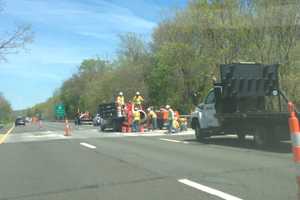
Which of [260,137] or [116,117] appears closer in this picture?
[260,137]

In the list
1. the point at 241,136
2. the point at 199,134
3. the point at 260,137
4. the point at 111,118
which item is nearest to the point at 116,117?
the point at 111,118

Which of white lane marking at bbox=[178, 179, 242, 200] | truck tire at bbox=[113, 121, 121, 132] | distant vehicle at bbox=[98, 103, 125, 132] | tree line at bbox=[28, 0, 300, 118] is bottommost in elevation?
white lane marking at bbox=[178, 179, 242, 200]

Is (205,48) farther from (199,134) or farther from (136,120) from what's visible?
(199,134)

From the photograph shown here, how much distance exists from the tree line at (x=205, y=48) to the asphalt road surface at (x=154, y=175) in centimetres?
2296

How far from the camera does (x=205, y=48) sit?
47188 millimetres

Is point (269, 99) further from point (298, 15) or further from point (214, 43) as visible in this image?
point (214, 43)

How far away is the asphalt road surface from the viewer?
8508 millimetres

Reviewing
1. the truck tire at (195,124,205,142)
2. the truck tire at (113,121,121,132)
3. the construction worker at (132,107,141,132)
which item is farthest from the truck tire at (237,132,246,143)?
the truck tire at (113,121,121,132)

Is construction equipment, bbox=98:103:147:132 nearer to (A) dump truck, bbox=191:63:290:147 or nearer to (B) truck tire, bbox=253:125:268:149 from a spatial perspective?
(A) dump truck, bbox=191:63:290:147

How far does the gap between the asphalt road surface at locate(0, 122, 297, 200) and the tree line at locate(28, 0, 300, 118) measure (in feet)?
75.3

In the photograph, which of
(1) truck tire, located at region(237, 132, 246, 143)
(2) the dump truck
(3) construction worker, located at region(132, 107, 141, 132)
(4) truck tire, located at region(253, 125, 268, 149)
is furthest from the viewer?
(3) construction worker, located at region(132, 107, 141, 132)

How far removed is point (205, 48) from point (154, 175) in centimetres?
3737

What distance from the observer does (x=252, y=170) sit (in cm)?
1087

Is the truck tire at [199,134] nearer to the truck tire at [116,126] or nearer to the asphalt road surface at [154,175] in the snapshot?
the asphalt road surface at [154,175]
